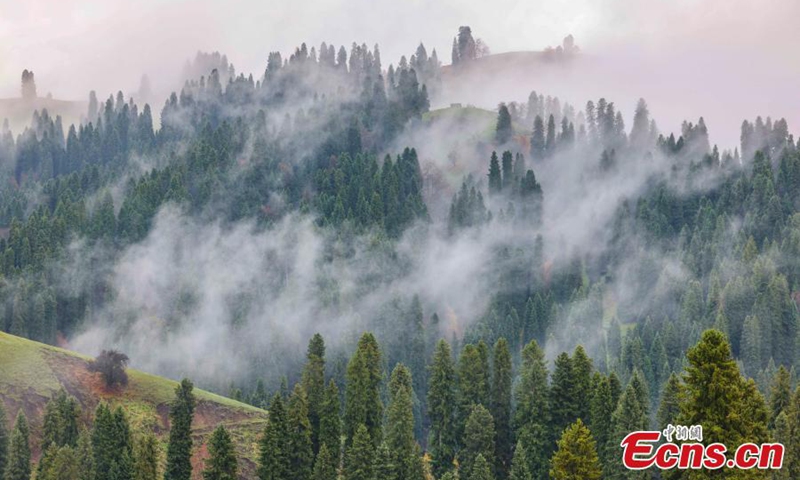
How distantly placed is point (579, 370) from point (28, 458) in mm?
62839

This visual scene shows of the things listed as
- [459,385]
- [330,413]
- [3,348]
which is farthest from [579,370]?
[3,348]

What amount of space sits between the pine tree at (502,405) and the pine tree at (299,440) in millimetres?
23009

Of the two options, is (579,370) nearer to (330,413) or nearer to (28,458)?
(330,413)

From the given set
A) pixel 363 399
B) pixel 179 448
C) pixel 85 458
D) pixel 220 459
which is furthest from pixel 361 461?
pixel 85 458

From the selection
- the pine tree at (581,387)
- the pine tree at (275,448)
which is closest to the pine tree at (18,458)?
the pine tree at (275,448)

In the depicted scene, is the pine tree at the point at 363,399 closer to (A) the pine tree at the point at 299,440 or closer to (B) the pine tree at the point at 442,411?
(A) the pine tree at the point at 299,440

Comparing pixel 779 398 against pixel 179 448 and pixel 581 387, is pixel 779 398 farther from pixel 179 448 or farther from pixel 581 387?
pixel 179 448

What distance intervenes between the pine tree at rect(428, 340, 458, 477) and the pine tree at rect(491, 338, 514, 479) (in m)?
5.26

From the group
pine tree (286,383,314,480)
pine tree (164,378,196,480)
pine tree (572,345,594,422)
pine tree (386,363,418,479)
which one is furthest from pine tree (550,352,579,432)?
pine tree (164,378,196,480)

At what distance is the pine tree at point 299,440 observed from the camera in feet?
328

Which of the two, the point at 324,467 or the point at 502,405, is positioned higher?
the point at 502,405

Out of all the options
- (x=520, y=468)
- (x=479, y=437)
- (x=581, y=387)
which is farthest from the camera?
(x=581, y=387)

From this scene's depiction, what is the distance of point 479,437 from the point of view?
103 m

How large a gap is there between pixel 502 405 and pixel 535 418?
7.48 meters
